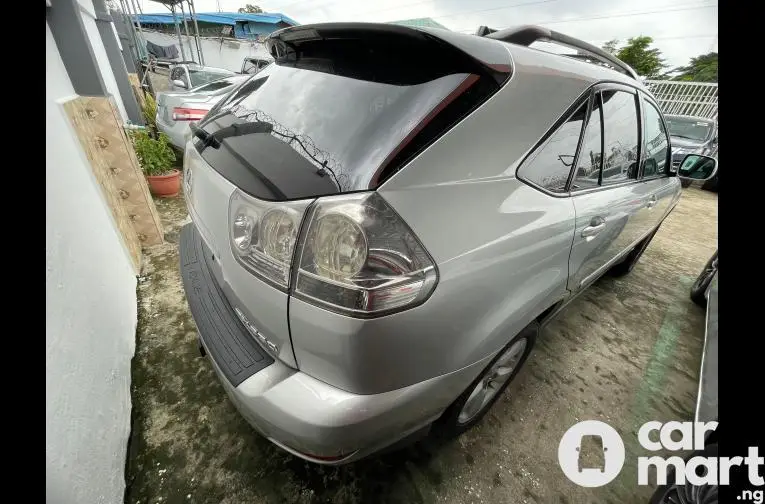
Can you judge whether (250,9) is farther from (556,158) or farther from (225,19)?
(556,158)

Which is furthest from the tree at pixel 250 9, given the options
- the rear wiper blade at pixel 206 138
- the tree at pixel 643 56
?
the rear wiper blade at pixel 206 138

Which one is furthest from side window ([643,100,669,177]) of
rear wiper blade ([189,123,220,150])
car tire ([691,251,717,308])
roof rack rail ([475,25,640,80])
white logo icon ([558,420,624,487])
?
rear wiper blade ([189,123,220,150])

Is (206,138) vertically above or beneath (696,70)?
beneath

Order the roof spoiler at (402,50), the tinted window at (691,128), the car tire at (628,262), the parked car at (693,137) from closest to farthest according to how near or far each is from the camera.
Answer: the roof spoiler at (402,50) → the car tire at (628,262) → the parked car at (693,137) → the tinted window at (691,128)

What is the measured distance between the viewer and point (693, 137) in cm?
741

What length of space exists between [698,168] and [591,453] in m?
2.50

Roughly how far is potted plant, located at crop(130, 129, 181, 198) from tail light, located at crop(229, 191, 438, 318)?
390 cm

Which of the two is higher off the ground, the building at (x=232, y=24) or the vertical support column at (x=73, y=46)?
the building at (x=232, y=24)

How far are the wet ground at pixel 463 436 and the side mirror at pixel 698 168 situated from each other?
1222 mm

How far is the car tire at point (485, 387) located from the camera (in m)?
1.43

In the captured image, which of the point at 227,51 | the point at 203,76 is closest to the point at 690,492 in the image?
the point at 203,76

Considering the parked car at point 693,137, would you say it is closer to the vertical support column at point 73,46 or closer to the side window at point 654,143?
the side window at point 654,143

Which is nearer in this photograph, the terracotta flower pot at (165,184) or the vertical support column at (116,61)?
the terracotta flower pot at (165,184)
